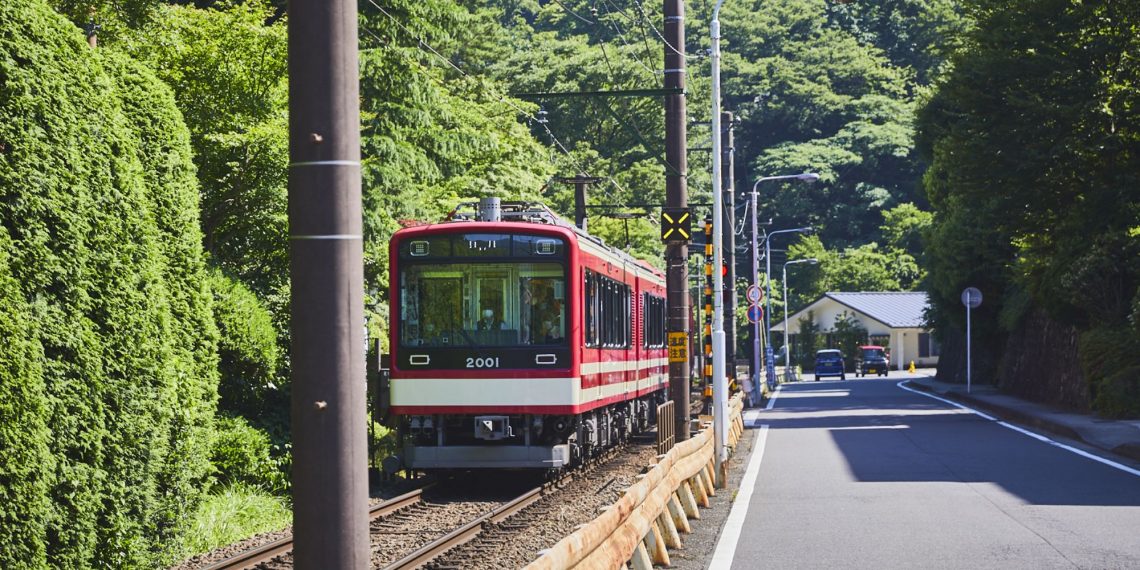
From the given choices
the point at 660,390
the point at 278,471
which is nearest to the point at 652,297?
the point at 660,390

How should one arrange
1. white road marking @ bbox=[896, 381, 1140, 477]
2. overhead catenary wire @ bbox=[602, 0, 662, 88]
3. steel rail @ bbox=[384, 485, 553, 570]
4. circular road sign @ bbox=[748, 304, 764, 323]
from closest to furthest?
1. steel rail @ bbox=[384, 485, 553, 570]
2. white road marking @ bbox=[896, 381, 1140, 477]
3. overhead catenary wire @ bbox=[602, 0, 662, 88]
4. circular road sign @ bbox=[748, 304, 764, 323]

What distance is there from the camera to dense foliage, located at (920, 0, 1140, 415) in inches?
1266

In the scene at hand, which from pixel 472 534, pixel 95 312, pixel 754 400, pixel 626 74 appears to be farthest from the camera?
pixel 626 74

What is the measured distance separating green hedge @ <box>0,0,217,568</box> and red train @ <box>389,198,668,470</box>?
5123 millimetres

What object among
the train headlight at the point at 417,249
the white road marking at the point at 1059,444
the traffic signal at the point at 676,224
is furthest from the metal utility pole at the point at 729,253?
the train headlight at the point at 417,249

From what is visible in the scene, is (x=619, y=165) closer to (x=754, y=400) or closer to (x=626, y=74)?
(x=626, y=74)

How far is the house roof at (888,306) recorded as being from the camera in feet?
295

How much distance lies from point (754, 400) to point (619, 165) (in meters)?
25.8

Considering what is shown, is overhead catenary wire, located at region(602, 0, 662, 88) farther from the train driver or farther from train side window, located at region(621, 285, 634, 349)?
the train driver

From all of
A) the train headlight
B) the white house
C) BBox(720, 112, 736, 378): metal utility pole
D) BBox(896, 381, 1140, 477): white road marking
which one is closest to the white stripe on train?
the train headlight

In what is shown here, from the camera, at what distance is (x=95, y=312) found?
1134 cm

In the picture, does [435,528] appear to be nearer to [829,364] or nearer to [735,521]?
[735,521]

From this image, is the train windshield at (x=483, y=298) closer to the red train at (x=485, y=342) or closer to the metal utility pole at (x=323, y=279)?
the red train at (x=485, y=342)

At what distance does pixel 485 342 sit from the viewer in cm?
1850
